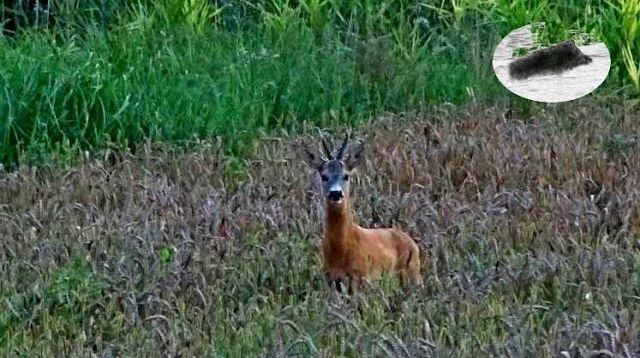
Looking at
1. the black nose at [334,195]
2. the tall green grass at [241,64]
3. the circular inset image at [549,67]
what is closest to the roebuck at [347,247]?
the black nose at [334,195]

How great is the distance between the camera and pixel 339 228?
6320 millimetres

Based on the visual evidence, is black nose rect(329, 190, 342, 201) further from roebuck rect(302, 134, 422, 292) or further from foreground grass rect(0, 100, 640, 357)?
foreground grass rect(0, 100, 640, 357)

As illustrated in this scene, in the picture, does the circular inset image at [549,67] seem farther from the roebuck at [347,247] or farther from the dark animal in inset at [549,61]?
the roebuck at [347,247]

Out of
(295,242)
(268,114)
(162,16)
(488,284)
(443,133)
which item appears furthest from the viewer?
(162,16)

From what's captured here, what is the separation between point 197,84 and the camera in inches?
399

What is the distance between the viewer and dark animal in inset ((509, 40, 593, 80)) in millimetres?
10250

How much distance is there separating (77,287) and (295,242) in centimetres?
109

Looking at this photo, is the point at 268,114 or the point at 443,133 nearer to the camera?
the point at 443,133

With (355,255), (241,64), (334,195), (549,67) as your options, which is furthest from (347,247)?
(241,64)

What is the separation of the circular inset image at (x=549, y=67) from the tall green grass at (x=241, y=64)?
0.44ft

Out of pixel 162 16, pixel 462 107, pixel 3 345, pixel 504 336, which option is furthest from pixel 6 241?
pixel 162 16

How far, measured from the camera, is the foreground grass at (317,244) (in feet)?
18.3

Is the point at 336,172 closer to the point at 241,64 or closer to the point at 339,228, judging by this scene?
the point at 339,228

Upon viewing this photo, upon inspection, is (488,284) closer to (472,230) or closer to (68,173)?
(472,230)
